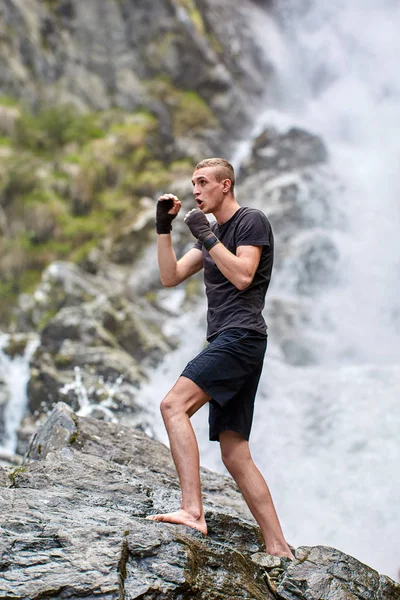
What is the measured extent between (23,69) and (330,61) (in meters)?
12.7

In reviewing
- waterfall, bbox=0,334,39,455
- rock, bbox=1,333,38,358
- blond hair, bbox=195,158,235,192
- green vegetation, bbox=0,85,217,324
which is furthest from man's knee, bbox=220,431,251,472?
green vegetation, bbox=0,85,217,324

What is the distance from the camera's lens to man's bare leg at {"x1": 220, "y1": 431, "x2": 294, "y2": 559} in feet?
11.2

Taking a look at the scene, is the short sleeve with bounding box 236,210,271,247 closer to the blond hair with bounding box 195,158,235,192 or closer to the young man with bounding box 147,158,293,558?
the young man with bounding box 147,158,293,558

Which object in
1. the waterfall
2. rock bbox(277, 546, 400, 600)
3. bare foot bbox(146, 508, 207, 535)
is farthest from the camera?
the waterfall

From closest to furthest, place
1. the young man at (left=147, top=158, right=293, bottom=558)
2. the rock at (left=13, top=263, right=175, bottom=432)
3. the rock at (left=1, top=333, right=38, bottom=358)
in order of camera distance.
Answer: the young man at (left=147, top=158, right=293, bottom=558) < the rock at (left=13, top=263, right=175, bottom=432) < the rock at (left=1, top=333, right=38, bottom=358)

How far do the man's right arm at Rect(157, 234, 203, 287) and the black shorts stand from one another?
21.4 inches

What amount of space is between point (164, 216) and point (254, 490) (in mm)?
1601

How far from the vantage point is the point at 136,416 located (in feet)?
30.2

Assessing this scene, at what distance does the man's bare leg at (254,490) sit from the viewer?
3428 millimetres

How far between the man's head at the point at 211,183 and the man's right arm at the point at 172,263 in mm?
314

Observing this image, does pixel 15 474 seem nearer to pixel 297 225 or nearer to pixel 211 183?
pixel 211 183

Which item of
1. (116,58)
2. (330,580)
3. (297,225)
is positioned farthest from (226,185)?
(116,58)

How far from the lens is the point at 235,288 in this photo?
11.9 ft

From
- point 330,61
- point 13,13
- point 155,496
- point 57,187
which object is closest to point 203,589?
point 155,496
